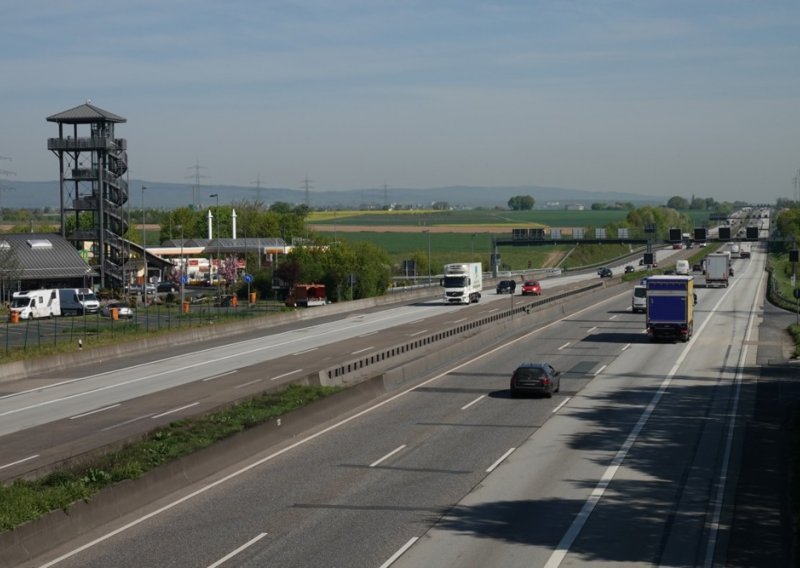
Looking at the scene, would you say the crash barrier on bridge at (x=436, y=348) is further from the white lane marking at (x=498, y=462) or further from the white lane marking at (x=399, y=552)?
the white lane marking at (x=399, y=552)

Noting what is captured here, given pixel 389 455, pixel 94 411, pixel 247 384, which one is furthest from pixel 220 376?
pixel 389 455

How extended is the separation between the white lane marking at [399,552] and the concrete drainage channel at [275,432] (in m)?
6.39

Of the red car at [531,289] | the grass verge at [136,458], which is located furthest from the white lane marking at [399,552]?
the red car at [531,289]

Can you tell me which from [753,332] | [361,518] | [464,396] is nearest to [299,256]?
[753,332]

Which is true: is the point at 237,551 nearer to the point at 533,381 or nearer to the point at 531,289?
the point at 533,381

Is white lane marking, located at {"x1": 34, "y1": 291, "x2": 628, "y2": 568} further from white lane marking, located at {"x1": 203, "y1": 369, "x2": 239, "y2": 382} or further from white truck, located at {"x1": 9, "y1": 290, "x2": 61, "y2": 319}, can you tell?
white truck, located at {"x1": 9, "y1": 290, "x2": 61, "y2": 319}

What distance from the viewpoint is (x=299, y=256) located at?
358 feet

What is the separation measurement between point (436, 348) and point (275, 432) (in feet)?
81.4

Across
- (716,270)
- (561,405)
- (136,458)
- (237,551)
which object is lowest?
(561,405)

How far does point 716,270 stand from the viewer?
396 ft

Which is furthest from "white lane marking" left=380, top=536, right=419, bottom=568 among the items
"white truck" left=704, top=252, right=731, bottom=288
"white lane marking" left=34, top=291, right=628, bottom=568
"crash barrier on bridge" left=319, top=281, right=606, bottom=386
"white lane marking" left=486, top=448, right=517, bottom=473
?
"white truck" left=704, top=252, right=731, bottom=288

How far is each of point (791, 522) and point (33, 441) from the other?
2154 cm

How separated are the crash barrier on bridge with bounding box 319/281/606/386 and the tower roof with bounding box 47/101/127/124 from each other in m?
47.8

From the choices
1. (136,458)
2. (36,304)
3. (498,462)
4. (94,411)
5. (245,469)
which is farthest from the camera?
(36,304)
